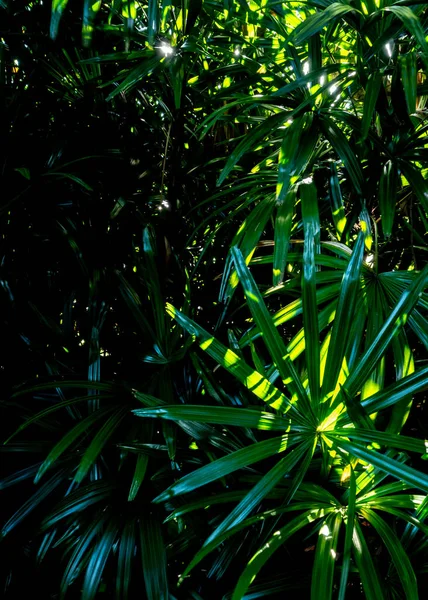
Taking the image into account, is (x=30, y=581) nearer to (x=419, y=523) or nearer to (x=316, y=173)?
(x=419, y=523)

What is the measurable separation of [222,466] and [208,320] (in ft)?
1.61

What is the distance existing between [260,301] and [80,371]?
48 cm

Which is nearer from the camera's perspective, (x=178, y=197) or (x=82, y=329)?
(x=82, y=329)

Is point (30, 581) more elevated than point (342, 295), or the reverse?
point (342, 295)

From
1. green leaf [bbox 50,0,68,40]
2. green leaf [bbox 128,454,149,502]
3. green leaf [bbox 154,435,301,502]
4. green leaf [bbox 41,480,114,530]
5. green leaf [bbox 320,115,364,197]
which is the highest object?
green leaf [bbox 50,0,68,40]

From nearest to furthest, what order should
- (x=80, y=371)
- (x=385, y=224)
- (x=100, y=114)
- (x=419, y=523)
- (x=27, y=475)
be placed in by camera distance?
1. (x=419, y=523)
2. (x=385, y=224)
3. (x=27, y=475)
4. (x=80, y=371)
5. (x=100, y=114)

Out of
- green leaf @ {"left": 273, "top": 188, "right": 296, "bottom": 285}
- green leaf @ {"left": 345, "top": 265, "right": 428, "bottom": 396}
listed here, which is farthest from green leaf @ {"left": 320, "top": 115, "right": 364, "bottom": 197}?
green leaf @ {"left": 345, "top": 265, "right": 428, "bottom": 396}

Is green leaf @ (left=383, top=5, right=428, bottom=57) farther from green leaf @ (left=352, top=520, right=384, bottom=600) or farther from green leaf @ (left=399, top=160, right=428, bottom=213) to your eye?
green leaf @ (left=352, top=520, right=384, bottom=600)

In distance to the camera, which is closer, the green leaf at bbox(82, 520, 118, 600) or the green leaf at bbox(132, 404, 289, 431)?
the green leaf at bbox(132, 404, 289, 431)

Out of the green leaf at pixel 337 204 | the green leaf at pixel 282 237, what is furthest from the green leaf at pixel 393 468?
the green leaf at pixel 337 204

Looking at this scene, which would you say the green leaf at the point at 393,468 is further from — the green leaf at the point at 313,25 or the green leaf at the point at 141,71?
the green leaf at the point at 141,71

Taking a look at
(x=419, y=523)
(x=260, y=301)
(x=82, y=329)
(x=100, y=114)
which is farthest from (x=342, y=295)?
(x=100, y=114)

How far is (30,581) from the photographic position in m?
0.95

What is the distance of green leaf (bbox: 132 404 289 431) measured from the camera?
0.62 meters
